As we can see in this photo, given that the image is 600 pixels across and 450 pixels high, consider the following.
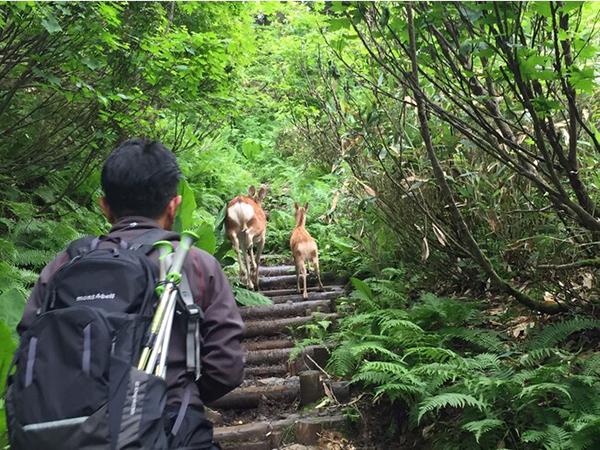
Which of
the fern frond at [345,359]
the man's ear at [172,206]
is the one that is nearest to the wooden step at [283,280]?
the fern frond at [345,359]

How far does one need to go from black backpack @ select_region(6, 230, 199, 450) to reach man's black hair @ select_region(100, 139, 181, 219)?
0.38 m

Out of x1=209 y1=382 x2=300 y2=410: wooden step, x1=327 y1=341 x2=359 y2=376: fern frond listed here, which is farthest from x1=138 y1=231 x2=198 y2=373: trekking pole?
x1=209 y1=382 x2=300 y2=410: wooden step

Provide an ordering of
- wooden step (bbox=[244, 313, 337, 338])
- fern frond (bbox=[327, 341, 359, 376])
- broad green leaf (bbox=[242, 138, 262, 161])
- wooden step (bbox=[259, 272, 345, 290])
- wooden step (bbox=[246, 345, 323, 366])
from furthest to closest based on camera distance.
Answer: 1. broad green leaf (bbox=[242, 138, 262, 161])
2. wooden step (bbox=[259, 272, 345, 290])
3. wooden step (bbox=[244, 313, 337, 338])
4. wooden step (bbox=[246, 345, 323, 366])
5. fern frond (bbox=[327, 341, 359, 376])

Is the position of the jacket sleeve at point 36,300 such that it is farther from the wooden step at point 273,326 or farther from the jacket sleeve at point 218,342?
the wooden step at point 273,326

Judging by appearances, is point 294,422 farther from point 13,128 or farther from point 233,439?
point 13,128

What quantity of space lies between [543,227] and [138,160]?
3.83 m

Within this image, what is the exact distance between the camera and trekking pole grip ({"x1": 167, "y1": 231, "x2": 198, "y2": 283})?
84.8 inches

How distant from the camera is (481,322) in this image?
17.5 feet

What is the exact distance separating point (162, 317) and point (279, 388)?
4091 mm

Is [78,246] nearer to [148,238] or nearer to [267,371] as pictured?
[148,238]

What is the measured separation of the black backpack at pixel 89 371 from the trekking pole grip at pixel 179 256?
106 mm

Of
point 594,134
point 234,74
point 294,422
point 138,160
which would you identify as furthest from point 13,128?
point 594,134

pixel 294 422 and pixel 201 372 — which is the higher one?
pixel 201 372

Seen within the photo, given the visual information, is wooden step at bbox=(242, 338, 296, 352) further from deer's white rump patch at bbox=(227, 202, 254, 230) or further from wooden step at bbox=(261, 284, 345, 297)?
deer's white rump patch at bbox=(227, 202, 254, 230)
